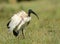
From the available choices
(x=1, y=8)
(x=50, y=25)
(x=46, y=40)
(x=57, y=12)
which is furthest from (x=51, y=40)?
(x=1, y=8)

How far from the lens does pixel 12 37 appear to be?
10484mm

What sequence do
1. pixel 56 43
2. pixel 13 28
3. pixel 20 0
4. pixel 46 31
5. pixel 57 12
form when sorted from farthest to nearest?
pixel 20 0 → pixel 57 12 → pixel 46 31 → pixel 13 28 → pixel 56 43

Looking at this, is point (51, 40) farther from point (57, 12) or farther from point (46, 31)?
point (57, 12)

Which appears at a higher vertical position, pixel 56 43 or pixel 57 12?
pixel 56 43

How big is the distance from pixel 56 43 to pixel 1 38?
1.76 metres

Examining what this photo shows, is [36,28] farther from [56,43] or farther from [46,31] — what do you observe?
[56,43]

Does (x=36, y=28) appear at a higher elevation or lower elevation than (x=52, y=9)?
higher

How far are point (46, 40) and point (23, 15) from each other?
1.08 m

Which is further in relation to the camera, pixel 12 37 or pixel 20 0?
pixel 20 0

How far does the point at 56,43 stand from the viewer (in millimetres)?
9172

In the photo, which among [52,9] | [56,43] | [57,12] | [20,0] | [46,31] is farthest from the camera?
[20,0]

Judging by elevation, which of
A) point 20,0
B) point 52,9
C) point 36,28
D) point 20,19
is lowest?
point 20,0

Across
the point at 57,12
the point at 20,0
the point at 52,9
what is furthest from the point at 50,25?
the point at 20,0

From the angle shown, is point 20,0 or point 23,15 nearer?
point 23,15
